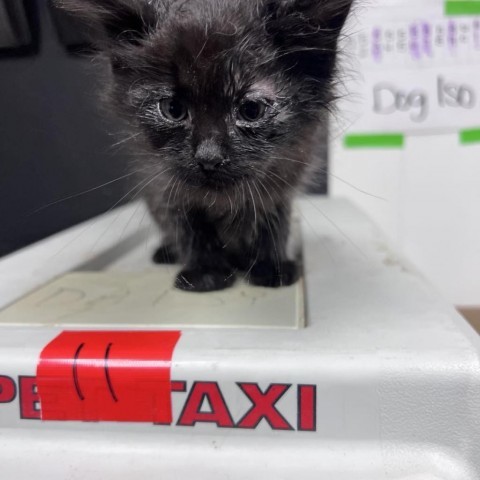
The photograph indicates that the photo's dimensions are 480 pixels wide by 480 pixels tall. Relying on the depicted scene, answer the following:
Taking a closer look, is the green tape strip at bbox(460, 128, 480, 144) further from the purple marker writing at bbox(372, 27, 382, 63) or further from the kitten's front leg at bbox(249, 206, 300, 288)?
the kitten's front leg at bbox(249, 206, 300, 288)

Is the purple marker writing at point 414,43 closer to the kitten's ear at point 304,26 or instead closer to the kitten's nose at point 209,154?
the kitten's ear at point 304,26

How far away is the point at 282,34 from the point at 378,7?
0.64 metres

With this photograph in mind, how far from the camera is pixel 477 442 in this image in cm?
50

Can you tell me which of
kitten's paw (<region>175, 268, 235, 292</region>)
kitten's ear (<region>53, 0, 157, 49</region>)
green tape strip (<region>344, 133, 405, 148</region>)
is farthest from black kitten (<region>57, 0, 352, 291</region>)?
green tape strip (<region>344, 133, 405, 148</region>)

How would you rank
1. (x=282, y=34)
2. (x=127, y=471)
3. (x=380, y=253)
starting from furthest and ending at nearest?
(x=380, y=253) < (x=282, y=34) < (x=127, y=471)

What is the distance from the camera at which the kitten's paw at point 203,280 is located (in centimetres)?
76

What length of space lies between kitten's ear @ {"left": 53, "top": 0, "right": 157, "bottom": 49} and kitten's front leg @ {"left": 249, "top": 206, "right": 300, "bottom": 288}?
12.0 inches

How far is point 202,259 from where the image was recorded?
798 mm

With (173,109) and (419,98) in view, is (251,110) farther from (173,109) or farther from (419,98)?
(419,98)

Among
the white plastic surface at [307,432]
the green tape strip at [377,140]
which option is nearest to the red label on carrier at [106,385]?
the white plastic surface at [307,432]

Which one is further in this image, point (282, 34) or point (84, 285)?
point (84, 285)

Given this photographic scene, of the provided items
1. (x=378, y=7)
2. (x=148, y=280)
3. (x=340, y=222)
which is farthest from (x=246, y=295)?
(x=378, y=7)

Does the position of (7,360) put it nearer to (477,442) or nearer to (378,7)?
(477,442)

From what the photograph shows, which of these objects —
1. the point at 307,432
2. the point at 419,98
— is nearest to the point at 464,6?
the point at 419,98
